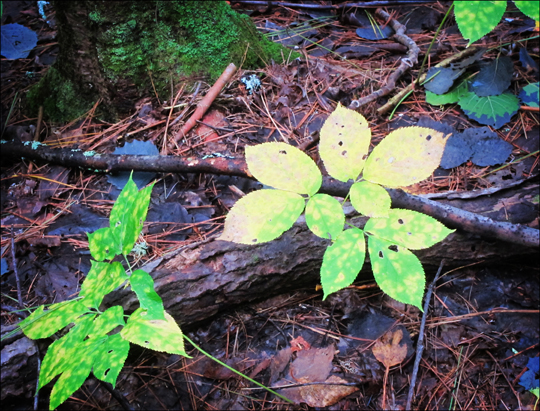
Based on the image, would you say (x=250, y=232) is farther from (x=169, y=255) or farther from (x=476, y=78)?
(x=476, y=78)

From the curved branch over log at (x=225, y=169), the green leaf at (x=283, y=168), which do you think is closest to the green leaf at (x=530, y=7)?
the green leaf at (x=283, y=168)

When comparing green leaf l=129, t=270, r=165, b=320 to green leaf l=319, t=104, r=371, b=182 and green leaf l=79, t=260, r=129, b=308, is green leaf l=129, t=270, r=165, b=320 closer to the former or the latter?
green leaf l=79, t=260, r=129, b=308

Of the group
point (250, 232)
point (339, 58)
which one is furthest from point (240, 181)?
point (339, 58)

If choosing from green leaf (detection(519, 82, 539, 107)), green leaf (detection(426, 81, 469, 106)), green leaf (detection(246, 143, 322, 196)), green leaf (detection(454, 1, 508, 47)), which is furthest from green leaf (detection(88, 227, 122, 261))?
green leaf (detection(519, 82, 539, 107))

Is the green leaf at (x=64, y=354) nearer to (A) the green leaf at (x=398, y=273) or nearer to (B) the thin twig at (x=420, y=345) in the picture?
(A) the green leaf at (x=398, y=273)

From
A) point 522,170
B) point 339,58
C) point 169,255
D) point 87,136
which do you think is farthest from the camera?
point 339,58

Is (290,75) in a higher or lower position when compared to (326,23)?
lower
